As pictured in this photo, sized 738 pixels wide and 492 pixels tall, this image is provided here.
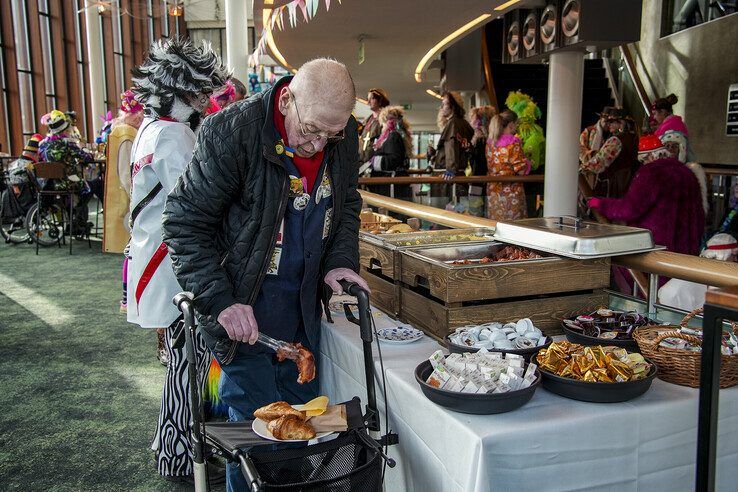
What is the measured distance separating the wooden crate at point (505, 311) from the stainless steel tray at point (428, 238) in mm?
285

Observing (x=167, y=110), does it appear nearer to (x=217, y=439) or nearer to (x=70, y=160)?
(x=217, y=439)

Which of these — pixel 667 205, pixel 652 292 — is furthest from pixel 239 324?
pixel 667 205

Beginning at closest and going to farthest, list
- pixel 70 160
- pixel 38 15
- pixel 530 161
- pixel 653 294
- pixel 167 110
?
pixel 653 294, pixel 167 110, pixel 530 161, pixel 70 160, pixel 38 15

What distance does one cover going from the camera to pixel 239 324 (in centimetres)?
161

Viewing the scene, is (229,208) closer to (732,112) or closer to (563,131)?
(563,131)

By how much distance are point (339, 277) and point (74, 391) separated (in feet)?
7.70

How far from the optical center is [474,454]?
4.17 ft

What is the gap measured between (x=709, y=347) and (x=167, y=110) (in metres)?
2.01

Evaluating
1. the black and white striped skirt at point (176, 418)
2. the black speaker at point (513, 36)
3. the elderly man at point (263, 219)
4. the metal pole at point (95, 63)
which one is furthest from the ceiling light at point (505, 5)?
the metal pole at point (95, 63)

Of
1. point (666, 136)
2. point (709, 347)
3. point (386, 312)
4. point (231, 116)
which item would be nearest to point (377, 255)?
point (386, 312)

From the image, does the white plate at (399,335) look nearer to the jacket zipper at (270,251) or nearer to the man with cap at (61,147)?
the jacket zipper at (270,251)

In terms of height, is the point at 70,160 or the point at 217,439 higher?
the point at 70,160

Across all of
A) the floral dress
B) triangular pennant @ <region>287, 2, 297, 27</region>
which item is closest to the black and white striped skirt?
triangular pennant @ <region>287, 2, 297, 27</region>

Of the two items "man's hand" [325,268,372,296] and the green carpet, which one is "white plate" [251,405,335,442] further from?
the green carpet
